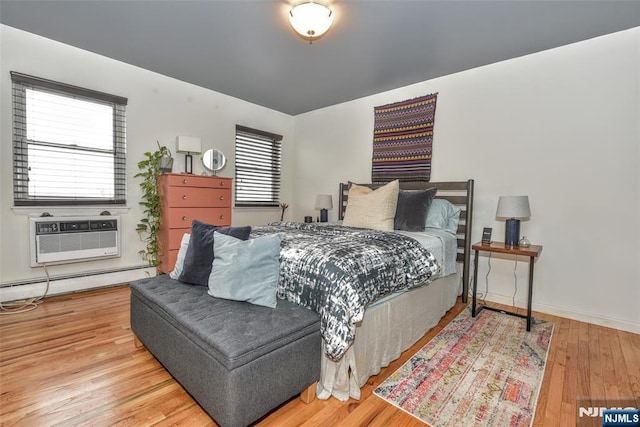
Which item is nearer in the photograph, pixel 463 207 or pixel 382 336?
pixel 382 336

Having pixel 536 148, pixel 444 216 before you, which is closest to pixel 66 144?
pixel 444 216

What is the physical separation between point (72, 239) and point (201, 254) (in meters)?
1.94

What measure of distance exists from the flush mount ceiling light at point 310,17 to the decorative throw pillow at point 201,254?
1.58 m

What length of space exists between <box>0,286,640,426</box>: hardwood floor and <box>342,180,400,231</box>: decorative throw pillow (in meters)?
1.09

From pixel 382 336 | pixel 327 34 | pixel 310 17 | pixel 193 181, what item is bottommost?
pixel 382 336

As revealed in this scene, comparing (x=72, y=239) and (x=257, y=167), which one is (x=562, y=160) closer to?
(x=257, y=167)

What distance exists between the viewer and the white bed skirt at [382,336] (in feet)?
5.21

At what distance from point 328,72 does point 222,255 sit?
2.53m

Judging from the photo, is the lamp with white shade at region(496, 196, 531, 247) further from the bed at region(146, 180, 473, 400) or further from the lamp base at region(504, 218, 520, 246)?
the bed at region(146, 180, 473, 400)

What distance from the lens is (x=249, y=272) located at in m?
1.71

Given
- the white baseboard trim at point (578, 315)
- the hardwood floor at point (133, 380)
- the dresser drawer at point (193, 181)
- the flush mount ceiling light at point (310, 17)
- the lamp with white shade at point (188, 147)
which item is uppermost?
the flush mount ceiling light at point (310, 17)

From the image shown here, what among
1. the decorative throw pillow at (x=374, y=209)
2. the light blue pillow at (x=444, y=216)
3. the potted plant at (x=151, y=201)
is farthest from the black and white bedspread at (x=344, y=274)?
the potted plant at (x=151, y=201)

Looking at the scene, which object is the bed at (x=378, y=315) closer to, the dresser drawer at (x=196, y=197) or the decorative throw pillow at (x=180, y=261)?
the decorative throw pillow at (x=180, y=261)

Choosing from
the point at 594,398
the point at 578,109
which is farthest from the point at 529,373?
the point at 578,109
